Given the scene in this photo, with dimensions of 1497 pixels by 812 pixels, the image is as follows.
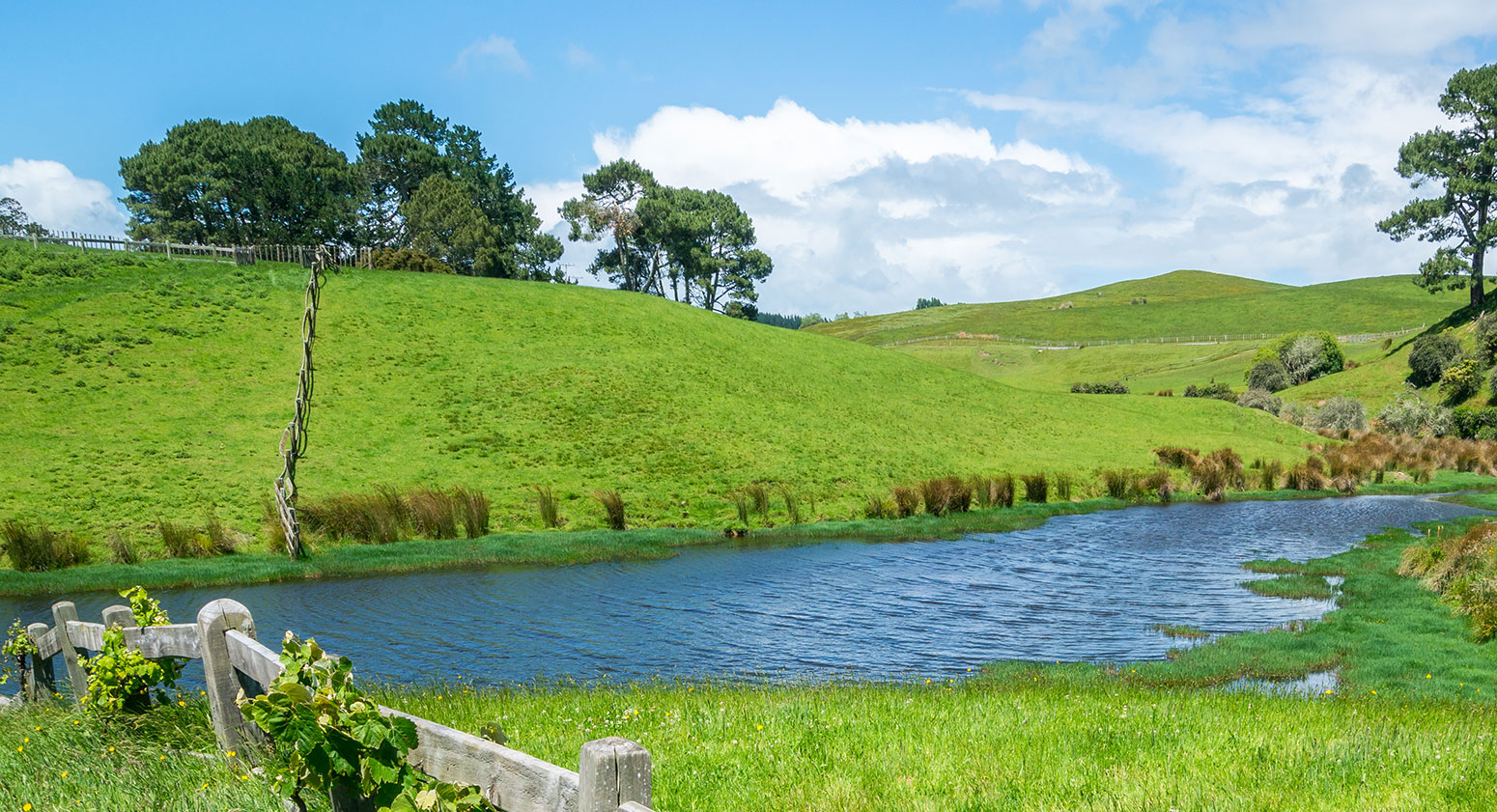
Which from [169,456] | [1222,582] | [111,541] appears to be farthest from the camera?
[169,456]

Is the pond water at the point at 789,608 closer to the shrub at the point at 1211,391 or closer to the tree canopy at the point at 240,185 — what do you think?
the shrub at the point at 1211,391

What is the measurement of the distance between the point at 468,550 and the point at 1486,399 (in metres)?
74.3

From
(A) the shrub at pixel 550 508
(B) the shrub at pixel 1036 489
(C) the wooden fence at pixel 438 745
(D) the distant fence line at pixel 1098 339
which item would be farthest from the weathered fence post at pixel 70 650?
(D) the distant fence line at pixel 1098 339

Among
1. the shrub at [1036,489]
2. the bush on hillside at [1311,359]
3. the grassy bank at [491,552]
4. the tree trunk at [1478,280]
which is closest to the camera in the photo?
the grassy bank at [491,552]

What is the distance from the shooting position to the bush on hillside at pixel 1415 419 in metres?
62.8

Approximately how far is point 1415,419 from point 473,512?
2593 inches

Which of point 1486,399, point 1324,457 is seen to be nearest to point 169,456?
point 1324,457

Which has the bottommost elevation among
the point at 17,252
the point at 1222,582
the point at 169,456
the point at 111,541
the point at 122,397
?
the point at 1222,582

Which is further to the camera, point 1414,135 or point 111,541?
point 1414,135

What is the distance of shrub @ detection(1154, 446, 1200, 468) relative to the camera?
46062 mm

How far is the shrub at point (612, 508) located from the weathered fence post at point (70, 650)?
20.8m

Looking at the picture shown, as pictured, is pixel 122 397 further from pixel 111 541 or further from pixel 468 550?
pixel 468 550

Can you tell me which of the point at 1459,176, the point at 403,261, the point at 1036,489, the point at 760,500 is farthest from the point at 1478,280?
the point at 403,261

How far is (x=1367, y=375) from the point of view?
8200 centimetres
